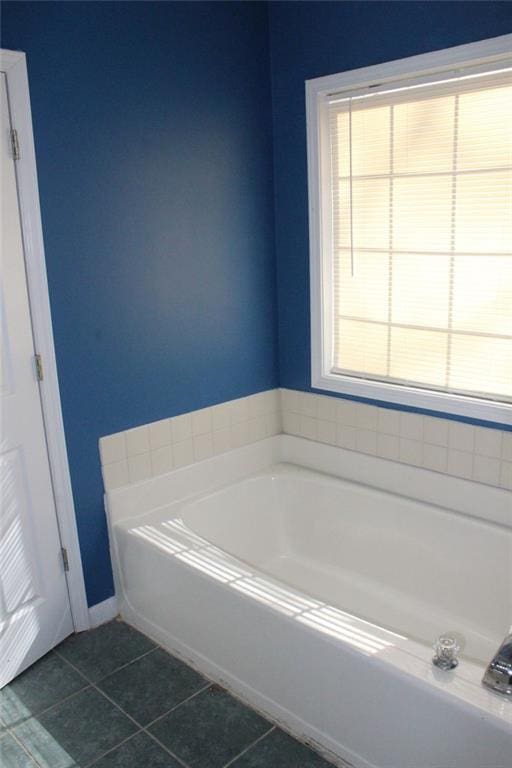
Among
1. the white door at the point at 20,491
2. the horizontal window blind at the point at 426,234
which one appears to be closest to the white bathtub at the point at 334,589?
the white door at the point at 20,491

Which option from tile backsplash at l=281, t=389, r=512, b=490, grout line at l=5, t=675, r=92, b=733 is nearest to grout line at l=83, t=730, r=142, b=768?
grout line at l=5, t=675, r=92, b=733

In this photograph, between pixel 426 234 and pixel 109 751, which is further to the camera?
pixel 426 234

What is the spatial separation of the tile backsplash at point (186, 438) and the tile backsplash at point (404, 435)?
0.51 ft

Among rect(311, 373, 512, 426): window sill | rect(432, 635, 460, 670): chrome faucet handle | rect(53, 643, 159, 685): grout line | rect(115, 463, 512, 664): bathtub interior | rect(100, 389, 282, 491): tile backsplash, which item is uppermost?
rect(311, 373, 512, 426): window sill

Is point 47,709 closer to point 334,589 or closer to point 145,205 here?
point 334,589

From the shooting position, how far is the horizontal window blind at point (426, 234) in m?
2.46

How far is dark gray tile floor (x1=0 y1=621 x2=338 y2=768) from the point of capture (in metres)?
2.13

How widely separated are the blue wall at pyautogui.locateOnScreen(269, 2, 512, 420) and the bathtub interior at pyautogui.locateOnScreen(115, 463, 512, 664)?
0.61 meters

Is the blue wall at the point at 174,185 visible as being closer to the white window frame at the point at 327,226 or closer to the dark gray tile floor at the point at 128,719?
the white window frame at the point at 327,226

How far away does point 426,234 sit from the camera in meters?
2.68

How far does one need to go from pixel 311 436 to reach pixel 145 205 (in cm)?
135

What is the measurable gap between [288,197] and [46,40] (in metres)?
1.24

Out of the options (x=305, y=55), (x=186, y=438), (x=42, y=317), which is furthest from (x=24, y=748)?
(x=305, y=55)

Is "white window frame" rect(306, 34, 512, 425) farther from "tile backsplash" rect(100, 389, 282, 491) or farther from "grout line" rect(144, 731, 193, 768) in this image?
"grout line" rect(144, 731, 193, 768)
